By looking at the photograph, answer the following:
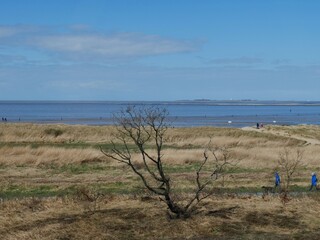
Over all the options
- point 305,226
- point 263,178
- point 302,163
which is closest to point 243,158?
point 302,163

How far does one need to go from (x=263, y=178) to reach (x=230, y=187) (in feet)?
14.8

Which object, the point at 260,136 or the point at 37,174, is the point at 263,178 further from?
the point at 260,136

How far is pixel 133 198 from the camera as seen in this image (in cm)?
1834

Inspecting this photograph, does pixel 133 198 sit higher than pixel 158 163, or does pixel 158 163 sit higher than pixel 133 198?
pixel 158 163

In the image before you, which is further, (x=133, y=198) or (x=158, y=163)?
(x=133, y=198)

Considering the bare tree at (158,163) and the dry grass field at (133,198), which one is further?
the bare tree at (158,163)

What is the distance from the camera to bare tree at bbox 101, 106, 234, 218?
49.3 feet

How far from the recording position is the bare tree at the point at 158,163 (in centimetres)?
1504

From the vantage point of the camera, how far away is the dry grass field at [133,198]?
1398 centimetres

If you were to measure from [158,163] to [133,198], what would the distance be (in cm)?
384

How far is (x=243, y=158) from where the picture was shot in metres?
38.3

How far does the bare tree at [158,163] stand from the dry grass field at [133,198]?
0.52 meters

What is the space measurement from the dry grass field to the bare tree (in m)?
0.52

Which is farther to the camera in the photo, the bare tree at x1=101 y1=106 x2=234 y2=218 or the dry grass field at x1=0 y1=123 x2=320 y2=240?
the bare tree at x1=101 y1=106 x2=234 y2=218
